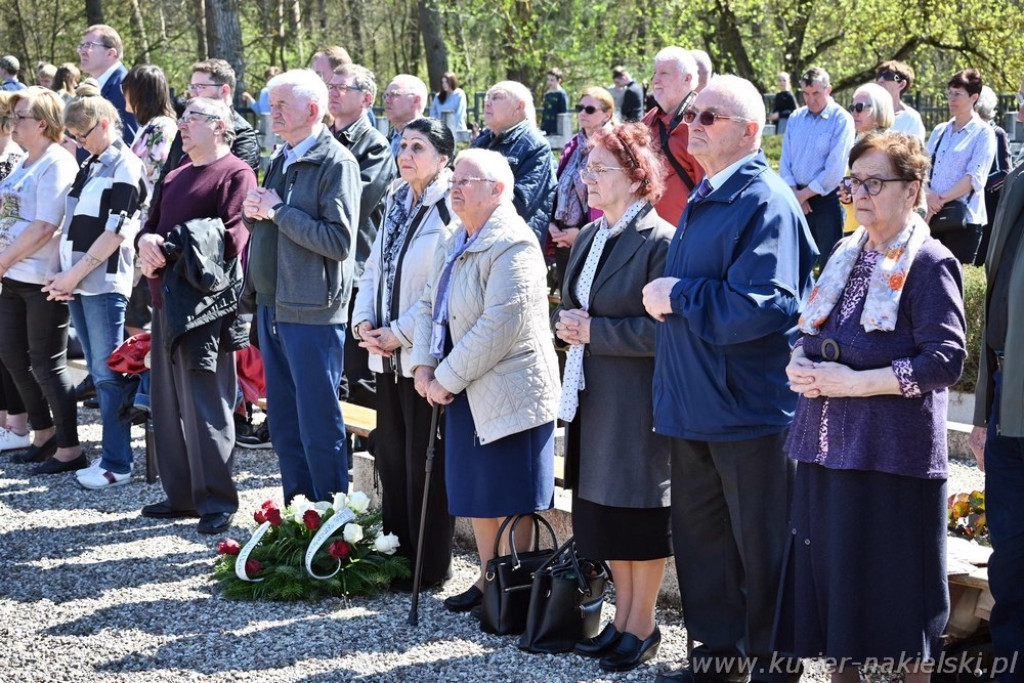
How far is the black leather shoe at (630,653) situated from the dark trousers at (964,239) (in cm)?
611

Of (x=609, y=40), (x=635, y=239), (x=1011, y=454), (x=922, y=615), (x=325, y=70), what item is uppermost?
(x=609, y=40)

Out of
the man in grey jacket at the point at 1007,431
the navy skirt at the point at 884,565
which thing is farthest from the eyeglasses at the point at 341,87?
the navy skirt at the point at 884,565

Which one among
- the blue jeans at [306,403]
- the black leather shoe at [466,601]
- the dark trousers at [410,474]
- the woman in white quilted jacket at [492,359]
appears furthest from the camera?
the blue jeans at [306,403]

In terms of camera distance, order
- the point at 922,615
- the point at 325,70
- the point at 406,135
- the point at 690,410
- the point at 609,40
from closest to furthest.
→ the point at 922,615, the point at 690,410, the point at 406,135, the point at 325,70, the point at 609,40

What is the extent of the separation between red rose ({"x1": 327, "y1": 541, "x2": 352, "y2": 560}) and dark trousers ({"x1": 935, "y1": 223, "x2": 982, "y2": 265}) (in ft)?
20.0

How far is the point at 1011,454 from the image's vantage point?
3.86 metres

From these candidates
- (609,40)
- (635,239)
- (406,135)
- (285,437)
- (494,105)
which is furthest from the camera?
(609,40)

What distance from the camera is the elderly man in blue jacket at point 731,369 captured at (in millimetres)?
3943

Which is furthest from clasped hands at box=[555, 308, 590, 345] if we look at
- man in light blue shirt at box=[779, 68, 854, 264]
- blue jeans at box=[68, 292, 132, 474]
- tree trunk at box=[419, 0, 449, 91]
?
tree trunk at box=[419, 0, 449, 91]

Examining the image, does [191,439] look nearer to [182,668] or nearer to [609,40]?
[182,668]

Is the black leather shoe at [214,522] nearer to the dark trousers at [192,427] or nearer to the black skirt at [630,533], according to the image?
the dark trousers at [192,427]

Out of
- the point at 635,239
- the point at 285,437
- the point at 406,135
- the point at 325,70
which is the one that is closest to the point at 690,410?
the point at 635,239

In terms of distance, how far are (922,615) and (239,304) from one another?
3.80m

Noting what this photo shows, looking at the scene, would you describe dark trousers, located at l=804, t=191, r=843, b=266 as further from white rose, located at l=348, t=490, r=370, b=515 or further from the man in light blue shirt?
white rose, located at l=348, t=490, r=370, b=515
